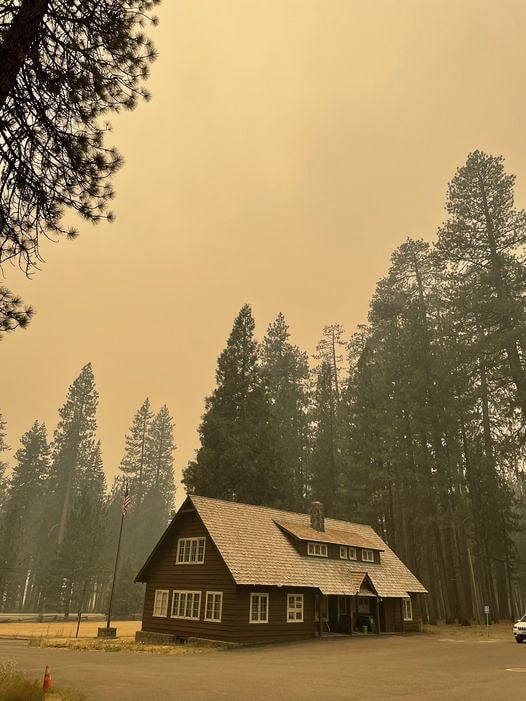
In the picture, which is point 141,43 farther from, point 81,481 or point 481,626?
point 81,481

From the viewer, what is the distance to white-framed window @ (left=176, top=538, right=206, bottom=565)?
89.5 feet

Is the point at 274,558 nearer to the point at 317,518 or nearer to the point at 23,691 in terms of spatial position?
the point at 317,518

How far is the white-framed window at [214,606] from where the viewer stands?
24.9 meters

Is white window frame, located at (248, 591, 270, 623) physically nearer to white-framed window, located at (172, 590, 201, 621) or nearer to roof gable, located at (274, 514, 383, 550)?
white-framed window, located at (172, 590, 201, 621)

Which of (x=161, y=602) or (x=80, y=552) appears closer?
(x=161, y=602)

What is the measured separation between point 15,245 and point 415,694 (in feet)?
44.1

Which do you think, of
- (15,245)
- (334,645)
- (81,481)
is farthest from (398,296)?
(81,481)

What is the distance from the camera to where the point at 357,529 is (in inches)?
1503

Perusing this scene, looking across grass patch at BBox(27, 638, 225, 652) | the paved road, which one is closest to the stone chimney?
the paved road

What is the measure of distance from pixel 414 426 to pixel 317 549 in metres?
14.6

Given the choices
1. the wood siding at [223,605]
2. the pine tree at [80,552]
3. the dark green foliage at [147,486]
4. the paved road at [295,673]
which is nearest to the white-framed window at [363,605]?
the wood siding at [223,605]

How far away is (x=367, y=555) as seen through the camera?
35.2 m

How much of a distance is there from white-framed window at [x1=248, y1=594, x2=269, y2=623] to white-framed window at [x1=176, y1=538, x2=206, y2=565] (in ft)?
11.1

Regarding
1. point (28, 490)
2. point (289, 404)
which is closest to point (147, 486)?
point (28, 490)
